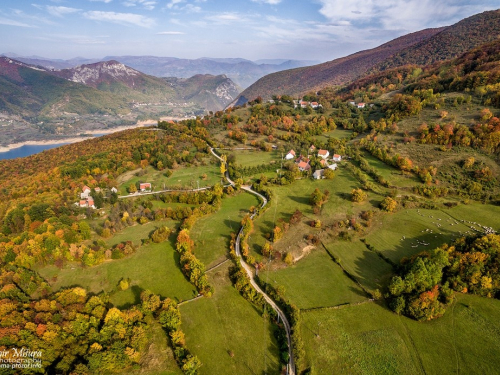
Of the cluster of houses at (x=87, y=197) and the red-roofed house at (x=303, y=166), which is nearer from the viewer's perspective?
the cluster of houses at (x=87, y=197)

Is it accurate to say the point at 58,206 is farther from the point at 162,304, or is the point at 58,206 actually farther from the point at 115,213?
the point at 162,304

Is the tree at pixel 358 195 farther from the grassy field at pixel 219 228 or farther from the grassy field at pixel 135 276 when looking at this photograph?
the grassy field at pixel 135 276

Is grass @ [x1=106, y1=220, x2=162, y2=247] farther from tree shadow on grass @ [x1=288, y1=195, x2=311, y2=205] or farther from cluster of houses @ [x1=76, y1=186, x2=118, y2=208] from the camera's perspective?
tree shadow on grass @ [x1=288, y1=195, x2=311, y2=205]

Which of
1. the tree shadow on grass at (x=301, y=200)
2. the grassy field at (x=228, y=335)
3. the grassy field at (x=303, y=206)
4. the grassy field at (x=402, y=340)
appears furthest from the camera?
the tree shadow on grass at (x=301, y=200)

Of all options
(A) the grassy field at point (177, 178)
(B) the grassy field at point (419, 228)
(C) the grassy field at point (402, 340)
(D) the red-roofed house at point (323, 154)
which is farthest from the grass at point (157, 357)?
(D) the red-roofed house at point (323, 154)

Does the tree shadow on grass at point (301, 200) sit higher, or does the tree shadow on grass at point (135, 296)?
the tree shadow on grass at point (301, 200)

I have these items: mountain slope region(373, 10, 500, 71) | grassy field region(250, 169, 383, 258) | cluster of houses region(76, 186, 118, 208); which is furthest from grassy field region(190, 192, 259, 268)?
mountain slope region(373, 10, 500, 71)

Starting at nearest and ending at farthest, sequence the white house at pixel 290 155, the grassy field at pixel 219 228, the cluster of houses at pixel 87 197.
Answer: the grassy field at pixel 219 228
the cluster of houses at pixel 87 197
the white house at pixel 290 155
